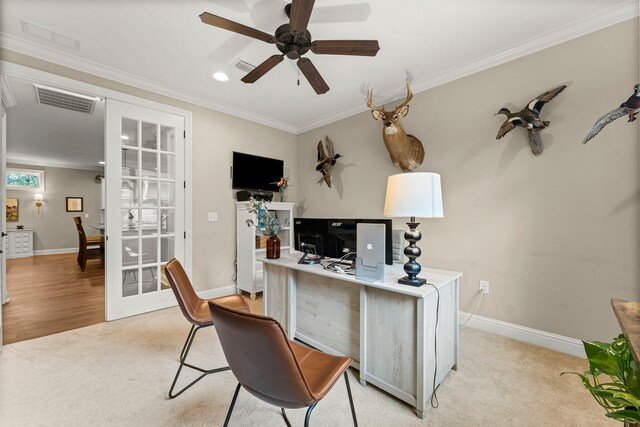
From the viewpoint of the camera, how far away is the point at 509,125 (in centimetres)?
237

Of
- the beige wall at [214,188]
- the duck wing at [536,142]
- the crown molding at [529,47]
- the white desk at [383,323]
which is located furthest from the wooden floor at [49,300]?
the duck wing at [536,142]

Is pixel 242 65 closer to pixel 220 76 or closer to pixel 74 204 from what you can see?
pixel 220 76

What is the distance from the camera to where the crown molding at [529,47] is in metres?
1.97

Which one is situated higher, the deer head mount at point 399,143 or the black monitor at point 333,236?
the deer head mount at point 399,143

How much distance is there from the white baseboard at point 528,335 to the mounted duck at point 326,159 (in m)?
2.56

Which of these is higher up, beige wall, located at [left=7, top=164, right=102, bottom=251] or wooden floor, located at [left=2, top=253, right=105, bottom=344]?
beige wall, located at [left=7, top=164, right=102, bottom=251]

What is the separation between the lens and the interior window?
6.98 metres

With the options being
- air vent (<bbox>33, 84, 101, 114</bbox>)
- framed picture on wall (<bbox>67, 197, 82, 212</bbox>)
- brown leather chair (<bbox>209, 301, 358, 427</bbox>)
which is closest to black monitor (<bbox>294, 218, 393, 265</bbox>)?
brown leather chair (<bbox>209, 301, 358, 427</bbox>)

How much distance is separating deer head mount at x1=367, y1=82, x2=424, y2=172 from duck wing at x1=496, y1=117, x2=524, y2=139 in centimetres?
78

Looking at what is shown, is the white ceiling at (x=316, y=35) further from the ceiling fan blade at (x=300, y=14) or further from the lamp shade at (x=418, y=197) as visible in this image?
the lamp shade at (x=418, y=197)

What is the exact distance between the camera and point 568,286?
2.16 m

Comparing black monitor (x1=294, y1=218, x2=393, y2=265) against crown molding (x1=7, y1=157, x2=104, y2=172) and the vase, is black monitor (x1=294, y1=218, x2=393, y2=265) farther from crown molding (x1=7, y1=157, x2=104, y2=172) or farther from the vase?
crown molding (x1=7, y1=157, x2=104, y2=172)

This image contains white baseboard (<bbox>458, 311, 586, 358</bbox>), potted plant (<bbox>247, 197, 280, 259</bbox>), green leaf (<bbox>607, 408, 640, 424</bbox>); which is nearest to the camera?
green leaf (<bbox>607, 408, 640, 424</bbox>)

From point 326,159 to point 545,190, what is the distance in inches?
104
